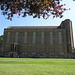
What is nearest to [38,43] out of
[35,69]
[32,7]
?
[35,69]

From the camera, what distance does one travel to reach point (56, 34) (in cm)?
5759

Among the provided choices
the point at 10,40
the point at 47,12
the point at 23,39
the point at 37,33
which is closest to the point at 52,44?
the point at 37,33

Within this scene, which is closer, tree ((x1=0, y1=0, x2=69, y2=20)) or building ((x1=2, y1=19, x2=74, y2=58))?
tree ((x1=0, y1=0, x2=69, y2=20))

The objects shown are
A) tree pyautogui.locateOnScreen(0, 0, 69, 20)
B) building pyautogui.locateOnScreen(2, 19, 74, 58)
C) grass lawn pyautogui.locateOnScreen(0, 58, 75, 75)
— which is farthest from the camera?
building pyautogui.locateOnScreen(2, 19, 74, 58)

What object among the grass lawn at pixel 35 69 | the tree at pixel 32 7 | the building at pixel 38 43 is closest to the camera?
the tree at pixel 32 7

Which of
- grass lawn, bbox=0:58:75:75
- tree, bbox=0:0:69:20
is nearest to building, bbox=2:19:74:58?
grass lawn, bbox=0:58:75:75

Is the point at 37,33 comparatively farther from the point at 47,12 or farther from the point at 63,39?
the point at 47,12

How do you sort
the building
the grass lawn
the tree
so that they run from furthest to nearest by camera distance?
1. the building
2. the grass lawn
3. the tree

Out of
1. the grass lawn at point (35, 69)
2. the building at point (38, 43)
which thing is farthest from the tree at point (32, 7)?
the building at point (38, 43)

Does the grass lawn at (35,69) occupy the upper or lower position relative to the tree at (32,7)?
lower

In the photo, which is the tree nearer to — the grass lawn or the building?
the grass lawn

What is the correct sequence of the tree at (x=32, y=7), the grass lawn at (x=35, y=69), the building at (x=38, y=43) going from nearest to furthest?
the tree at (x=32, y=7) < the grass lawn at (x=35, y=69) < the building at (x=38, y=43)

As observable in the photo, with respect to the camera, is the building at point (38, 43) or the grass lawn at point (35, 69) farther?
the building at point (38, 43)

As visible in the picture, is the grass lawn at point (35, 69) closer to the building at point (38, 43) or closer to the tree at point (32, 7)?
the tree at point (32, 7)
